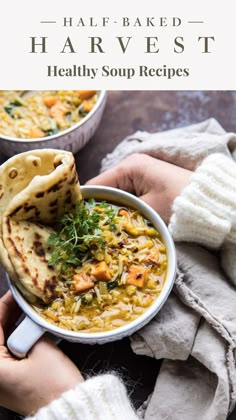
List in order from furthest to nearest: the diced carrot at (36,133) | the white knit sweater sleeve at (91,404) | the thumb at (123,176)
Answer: the diced carrot at (36,133) → the thumb at (123,176) → the white knit sweater sleeve at (91,404)

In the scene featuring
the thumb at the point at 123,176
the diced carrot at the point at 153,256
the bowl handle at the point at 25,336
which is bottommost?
the bowl handle at the point at 25,336

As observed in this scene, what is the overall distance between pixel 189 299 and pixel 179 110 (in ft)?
3.08

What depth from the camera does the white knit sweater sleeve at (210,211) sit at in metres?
1.92

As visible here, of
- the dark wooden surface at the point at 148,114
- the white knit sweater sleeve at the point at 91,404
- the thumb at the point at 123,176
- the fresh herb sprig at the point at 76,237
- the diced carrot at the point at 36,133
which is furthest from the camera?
the dark wooden surface at the point at 148,114

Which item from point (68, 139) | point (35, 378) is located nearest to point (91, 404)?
point (35, 378)

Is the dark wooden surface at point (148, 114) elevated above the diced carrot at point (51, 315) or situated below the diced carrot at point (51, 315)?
above

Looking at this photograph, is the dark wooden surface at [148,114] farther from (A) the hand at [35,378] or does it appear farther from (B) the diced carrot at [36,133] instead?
(A) the hand at [35,378]

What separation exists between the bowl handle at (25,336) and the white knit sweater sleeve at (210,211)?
0.51 m

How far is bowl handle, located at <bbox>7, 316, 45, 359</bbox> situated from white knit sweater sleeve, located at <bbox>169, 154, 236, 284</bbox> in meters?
0.51

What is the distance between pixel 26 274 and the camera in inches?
69.3

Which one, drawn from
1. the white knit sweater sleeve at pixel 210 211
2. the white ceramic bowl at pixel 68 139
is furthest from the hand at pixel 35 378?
the white ceramic bowl at pixel 68 139

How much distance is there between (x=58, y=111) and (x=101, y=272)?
0.76 metres

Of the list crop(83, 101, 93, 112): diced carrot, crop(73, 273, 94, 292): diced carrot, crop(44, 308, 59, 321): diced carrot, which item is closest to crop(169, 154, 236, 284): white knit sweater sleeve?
crop(73, 273, 94, 292): diced carrot
